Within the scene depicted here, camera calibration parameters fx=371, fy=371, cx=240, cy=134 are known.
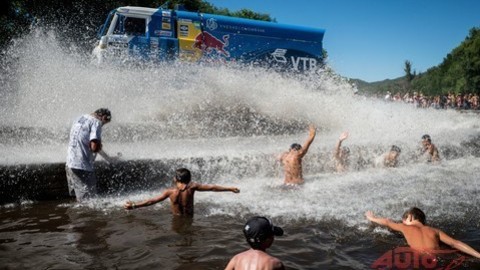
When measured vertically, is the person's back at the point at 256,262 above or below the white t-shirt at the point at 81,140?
below

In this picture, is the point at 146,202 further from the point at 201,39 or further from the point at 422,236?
the point at 201,39

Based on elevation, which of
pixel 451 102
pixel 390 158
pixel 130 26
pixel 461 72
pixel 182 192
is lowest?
pixel 390 158

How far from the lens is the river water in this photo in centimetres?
425

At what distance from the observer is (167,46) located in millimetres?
12078

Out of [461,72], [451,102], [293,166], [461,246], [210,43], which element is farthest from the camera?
[461,72]

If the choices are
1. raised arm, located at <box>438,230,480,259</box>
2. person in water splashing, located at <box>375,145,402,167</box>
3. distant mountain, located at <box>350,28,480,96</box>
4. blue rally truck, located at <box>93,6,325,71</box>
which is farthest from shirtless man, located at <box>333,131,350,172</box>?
distant mountain, located at <box>350,28,480,96</box>

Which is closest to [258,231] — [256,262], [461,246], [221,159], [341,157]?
[256,262]

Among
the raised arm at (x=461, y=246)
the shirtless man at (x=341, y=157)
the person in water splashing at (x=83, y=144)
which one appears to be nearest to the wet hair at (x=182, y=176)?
the person in water splashing at (x=83, y=144)

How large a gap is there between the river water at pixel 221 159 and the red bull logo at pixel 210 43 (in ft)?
Answer: 2.29

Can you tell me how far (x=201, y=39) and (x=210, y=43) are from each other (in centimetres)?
35

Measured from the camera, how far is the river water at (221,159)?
14.0ft

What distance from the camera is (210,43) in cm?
1283

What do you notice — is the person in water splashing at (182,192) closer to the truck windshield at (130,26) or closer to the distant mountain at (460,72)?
the truck windshield at (130,26)

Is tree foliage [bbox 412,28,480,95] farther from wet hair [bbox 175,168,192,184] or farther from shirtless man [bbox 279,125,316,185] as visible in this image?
wet hair [bbox 175,168,192,184]
